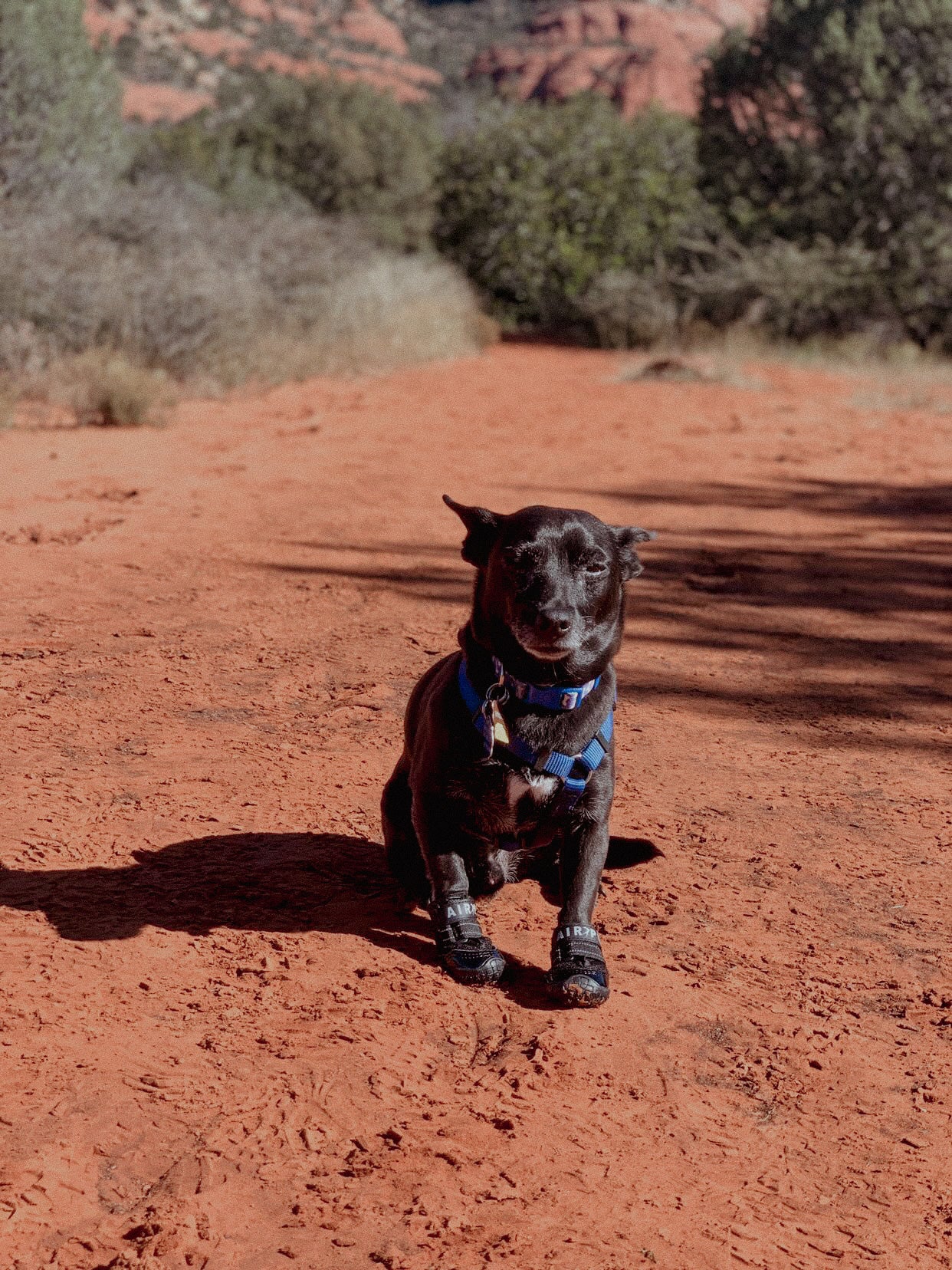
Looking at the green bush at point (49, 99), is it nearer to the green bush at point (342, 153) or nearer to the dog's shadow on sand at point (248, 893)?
the green bush at point (342, 153)

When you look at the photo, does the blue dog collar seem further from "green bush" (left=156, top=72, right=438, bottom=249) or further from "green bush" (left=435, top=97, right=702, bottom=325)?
"green bush" (left=156, top=72, right=438, bottom=249)

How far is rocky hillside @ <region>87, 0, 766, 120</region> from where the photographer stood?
4238 centimetres

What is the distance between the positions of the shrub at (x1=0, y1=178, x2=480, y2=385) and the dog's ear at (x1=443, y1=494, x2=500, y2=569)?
924 centimetres

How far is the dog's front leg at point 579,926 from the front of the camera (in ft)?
10.8

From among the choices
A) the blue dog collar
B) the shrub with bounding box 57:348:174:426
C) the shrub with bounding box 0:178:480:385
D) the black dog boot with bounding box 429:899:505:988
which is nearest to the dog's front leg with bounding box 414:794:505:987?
the black dog boot with bounding box 429:899:505:988

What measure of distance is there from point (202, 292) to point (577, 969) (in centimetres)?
1105

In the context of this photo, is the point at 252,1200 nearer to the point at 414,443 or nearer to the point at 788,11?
the point at 414,443

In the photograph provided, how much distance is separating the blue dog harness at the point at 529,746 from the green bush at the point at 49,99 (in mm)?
12099

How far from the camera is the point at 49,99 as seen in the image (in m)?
14.5

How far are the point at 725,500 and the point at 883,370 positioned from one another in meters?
9.07

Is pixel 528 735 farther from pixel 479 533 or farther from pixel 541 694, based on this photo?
pixel 479 533

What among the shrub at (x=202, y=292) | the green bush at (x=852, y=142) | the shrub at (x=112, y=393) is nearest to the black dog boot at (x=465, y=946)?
the shrub at (x=112, y=393)

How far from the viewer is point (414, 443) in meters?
11.3

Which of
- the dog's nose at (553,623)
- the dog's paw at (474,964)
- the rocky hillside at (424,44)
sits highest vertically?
the rocky hillside at (424,44)
